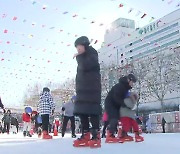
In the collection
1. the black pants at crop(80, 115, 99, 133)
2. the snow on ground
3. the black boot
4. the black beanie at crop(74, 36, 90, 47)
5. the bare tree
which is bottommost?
the snow on ground

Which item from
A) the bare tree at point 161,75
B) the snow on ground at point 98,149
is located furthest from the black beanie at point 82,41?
the bare tree at point 161,75

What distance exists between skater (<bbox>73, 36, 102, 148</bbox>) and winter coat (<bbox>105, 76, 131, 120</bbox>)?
83cm

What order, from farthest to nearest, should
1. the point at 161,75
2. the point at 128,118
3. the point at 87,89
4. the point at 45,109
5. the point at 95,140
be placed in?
the point at 161,75 < the point at 45,109 < the point at 128,118 < the point at 87,89 < the point at 95,140

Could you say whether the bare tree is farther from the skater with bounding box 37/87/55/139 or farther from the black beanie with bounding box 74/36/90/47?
the black beanie with bounding box 74/36/90/47

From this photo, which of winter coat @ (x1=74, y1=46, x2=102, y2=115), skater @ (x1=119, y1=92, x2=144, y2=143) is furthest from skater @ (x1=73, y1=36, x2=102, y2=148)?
skater @ (x1=119, y1=92, x2=144, y2=143)

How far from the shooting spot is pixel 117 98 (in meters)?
4.96

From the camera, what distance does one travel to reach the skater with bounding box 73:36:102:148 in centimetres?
408

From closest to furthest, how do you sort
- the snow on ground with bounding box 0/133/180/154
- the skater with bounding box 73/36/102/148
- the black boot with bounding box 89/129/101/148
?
the snow on ground with bounding box 0/133/180/154 < the black boot with bounding box 89/129/101/148 < the skater with bounding box 73/36/102/148

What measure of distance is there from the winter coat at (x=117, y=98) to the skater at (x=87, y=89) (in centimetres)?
83

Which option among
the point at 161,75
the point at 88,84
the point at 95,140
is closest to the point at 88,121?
the point at 95,140

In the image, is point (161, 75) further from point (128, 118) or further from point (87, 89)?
point (87, 89)

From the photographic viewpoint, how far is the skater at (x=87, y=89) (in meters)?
4.08

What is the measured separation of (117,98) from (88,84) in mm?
994

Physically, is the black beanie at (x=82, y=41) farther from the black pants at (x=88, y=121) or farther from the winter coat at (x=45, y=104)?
the winter coat at (x=45, y=104)
